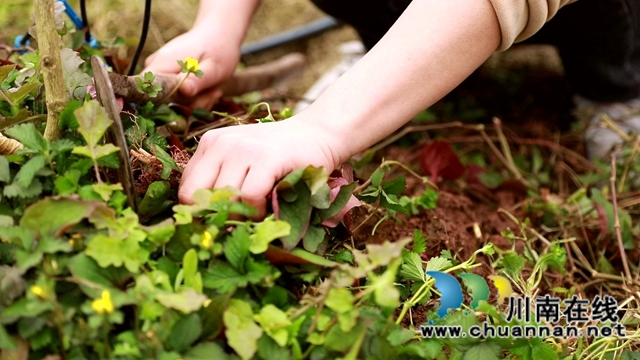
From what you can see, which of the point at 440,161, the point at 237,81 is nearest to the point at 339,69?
the point at 237,81

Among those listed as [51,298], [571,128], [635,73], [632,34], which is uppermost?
[51,298]

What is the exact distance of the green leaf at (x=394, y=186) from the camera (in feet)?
2.15

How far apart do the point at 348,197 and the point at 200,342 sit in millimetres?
194

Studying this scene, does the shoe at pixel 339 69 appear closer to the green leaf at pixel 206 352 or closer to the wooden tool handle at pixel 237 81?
the wooden tool handle at pixel 237 81

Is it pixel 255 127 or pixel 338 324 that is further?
pixel 255 127

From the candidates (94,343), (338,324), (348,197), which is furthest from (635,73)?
(94,343)

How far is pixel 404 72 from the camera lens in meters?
0.65

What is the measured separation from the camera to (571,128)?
1299 mm

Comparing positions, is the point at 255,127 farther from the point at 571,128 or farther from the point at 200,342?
the point at 571,128

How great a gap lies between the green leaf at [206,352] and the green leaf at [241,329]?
2 centimetres

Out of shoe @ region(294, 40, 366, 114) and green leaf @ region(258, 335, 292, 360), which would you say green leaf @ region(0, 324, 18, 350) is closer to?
green leaf @ region(258, 335, 292, 360)

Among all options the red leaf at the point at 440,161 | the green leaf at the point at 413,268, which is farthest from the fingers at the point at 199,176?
the red leaf at the point at 440,161

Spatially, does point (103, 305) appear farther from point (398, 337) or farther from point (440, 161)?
point (440, 161)

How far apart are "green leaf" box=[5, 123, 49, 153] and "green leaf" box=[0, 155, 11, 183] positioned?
23 mm
